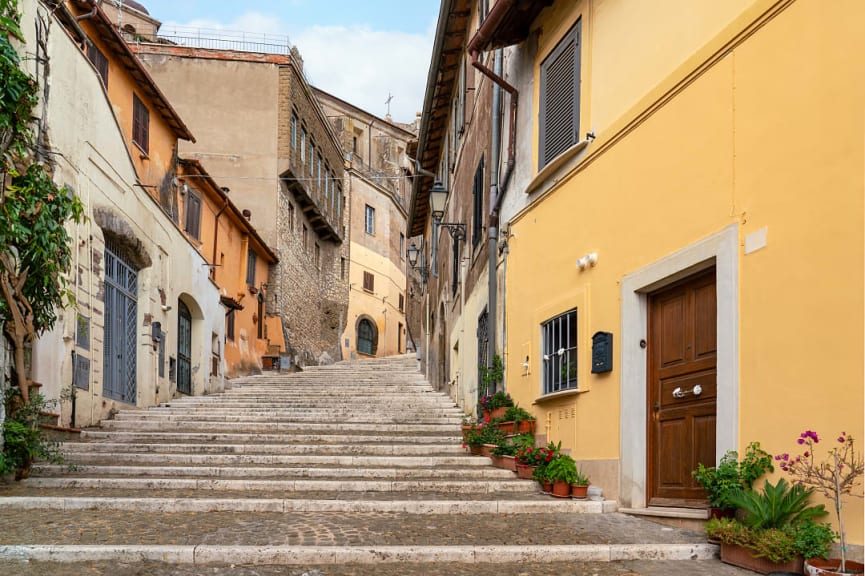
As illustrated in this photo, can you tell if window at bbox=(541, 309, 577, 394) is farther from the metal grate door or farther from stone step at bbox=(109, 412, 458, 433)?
the metal grate door

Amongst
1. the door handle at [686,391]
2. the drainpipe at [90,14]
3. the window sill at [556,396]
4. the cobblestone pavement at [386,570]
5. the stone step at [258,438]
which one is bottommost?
the cobblestone pavement at [386,570]

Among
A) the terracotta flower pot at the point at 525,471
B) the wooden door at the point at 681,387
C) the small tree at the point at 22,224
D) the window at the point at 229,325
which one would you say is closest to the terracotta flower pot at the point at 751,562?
the wooden door at the point at 681,387

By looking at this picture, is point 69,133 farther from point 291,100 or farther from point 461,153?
point 291,100

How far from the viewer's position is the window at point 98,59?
526 inches

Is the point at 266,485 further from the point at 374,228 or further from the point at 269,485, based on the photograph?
the point at 374,228

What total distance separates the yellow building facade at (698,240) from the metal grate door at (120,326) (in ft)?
21.9

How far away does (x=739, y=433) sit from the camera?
5.83 meters

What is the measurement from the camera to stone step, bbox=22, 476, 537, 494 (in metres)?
8.25

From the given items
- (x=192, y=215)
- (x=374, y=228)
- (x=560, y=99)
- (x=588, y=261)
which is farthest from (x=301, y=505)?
(x=374, y=228)

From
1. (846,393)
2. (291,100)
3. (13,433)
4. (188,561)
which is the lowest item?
(188,561)

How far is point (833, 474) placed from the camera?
4691mm

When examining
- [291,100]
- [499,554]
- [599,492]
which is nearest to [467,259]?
[599,492]

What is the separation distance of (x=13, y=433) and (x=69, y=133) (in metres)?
4.40

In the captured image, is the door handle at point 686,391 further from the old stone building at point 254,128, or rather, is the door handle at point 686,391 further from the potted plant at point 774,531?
the old stone building at point 254,128
